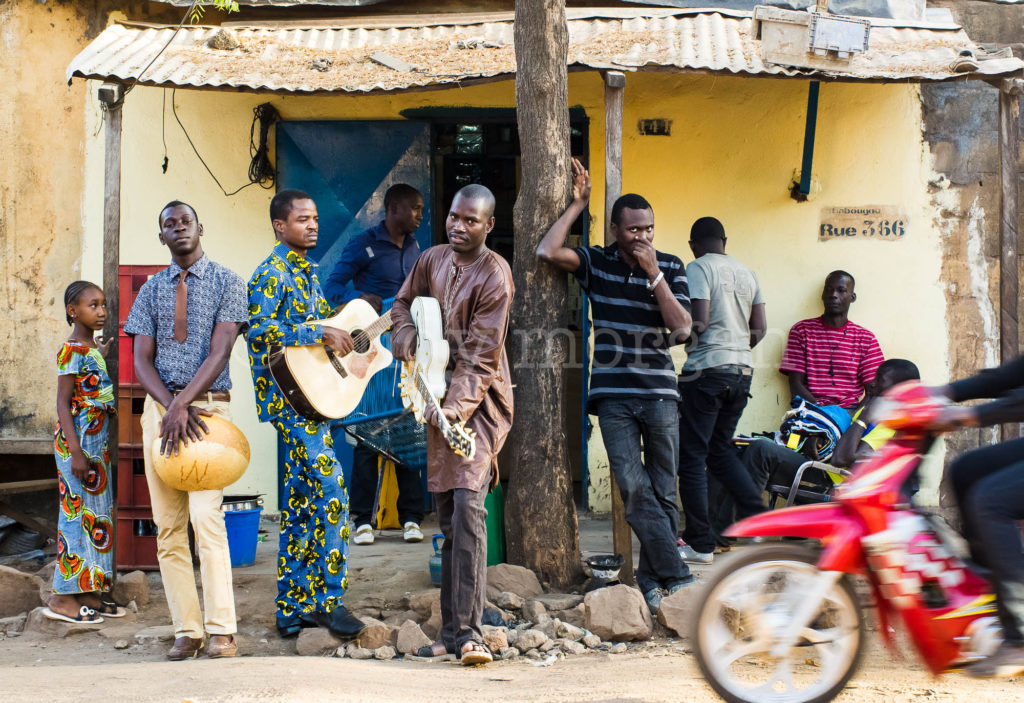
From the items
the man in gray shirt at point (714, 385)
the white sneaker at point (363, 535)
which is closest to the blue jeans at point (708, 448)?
the man in gray shirt at point (714, 385)

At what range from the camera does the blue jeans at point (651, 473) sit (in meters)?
5.16

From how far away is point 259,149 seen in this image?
25.0 ft

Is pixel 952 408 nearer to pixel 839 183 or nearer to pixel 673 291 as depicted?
pixel 673 291

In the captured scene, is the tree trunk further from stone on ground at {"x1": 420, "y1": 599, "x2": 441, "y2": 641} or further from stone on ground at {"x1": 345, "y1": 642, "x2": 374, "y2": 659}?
stone on ground at {"x1": 345, "y1": 642, "x2": 374, "y2": 659}

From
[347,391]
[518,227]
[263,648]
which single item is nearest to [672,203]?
→ [518,227]

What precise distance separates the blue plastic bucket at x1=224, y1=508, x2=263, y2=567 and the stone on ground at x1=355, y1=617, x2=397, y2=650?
1546 mm

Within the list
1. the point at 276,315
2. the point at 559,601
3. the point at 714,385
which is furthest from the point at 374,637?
the point at 714,385

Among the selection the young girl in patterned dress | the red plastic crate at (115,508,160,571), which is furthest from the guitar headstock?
the red plastic crate at (115,508,160,571)

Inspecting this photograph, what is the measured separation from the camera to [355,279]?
6.75 metres

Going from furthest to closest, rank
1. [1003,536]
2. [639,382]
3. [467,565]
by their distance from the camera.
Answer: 1. [639,382]
2. [467,565]
3. [1003,536]

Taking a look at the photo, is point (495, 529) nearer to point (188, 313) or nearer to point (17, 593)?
point (188, 313)

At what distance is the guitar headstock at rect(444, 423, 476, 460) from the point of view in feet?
14.0

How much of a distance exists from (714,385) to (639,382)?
1130mm

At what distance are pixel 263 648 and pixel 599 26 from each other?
169 inches
